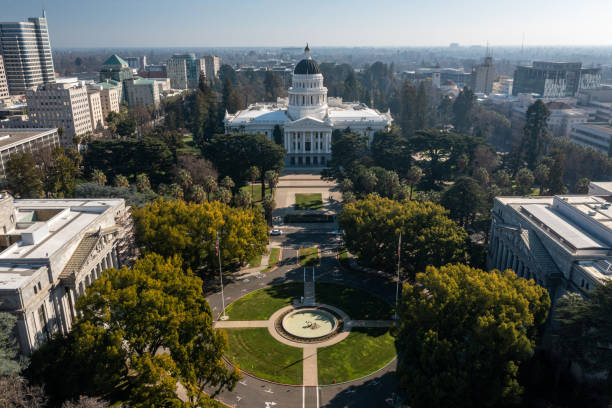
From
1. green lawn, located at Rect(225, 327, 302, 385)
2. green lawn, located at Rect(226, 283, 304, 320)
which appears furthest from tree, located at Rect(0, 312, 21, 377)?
green lawn, located at Rect(226, 283, 304, 320)

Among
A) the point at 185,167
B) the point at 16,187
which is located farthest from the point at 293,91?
the point at 16,187

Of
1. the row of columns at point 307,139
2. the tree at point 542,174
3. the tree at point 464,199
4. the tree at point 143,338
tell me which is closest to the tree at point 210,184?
the tree at point 464,199

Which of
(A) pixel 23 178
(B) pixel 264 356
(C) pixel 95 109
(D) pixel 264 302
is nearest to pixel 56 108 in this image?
(C) pixel 95 109

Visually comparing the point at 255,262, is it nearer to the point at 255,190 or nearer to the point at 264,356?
the point at 264,356

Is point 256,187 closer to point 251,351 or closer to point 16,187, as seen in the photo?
point 16,187

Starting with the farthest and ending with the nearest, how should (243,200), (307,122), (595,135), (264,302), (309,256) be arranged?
1. (595,135)
2. (307,122)
3. (243,200)
4. (309,256)
5. (264,302)
